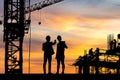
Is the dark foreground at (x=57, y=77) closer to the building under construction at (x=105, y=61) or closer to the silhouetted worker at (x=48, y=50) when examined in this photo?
the silhouetted worker at (x=48, y=50)

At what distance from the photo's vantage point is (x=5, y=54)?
80438mm

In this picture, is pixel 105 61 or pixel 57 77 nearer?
pixel 57 77

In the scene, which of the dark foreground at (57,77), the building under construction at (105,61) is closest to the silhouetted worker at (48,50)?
the dark foreground at (57,77)

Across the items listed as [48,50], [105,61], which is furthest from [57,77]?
[105,61]

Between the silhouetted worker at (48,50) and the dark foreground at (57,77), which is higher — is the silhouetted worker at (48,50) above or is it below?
above

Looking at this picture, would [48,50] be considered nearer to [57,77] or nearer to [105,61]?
[57,77]

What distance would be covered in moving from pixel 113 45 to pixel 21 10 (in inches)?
1218

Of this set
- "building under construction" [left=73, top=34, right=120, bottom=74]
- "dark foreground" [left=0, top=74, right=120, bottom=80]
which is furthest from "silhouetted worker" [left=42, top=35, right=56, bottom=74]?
"building under construction" [left=73, top=34, right=120, bottom=74]

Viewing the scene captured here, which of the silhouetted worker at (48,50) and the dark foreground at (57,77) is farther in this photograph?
the silhouetted worker at (48,50)

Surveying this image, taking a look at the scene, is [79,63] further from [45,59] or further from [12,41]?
[45,59]

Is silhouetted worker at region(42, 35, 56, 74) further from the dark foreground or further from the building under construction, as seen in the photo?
the building under construction

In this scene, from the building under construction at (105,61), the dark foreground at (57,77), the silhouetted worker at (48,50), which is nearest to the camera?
the dark foreground at (57,77)

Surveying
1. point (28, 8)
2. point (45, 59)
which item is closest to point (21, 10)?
point (28, 8)

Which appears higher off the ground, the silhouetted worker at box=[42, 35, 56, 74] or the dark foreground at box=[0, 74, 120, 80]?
the silhouetted worker at box=[42, 35, 56, 74]
